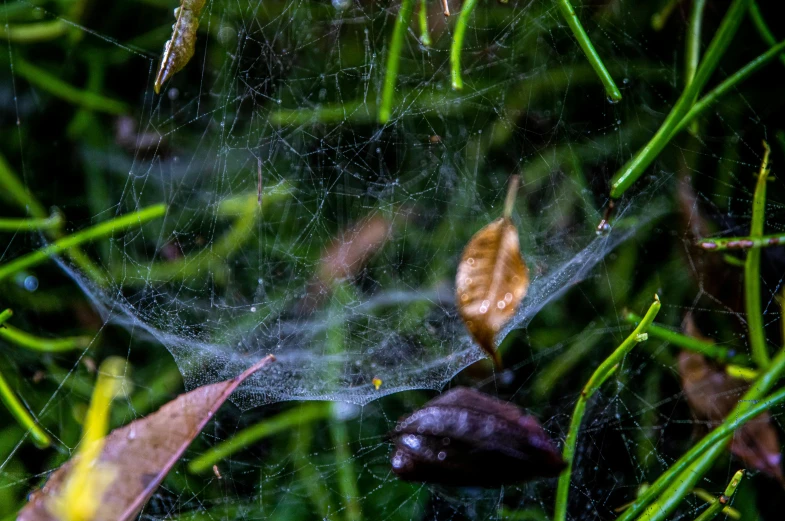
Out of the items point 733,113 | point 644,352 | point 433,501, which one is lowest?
point 433,501

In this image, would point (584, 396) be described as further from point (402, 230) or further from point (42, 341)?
point (42, 341)

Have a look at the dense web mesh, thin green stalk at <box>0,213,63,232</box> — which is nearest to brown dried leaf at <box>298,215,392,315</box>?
the dense web mesh

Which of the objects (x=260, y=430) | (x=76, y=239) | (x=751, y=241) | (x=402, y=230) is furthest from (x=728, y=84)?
(x=76, y=239)

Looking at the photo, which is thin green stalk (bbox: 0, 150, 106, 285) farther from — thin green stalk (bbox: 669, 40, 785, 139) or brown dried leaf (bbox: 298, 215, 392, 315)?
thin green stalk (bbox: 669, 40, 785, 139)

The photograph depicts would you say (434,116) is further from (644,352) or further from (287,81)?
(644,352)

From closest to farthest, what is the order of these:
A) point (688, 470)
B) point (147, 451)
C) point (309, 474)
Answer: point (147, 451) < point (688, 470) < point (309, 474)

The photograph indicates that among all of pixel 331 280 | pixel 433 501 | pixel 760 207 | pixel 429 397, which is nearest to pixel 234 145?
pixel 331 280

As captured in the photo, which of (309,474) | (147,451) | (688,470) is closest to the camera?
(147,451)

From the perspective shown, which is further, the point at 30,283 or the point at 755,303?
the point at 30,283
